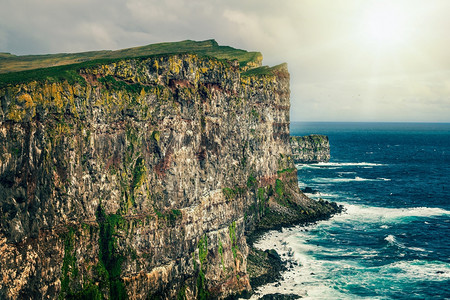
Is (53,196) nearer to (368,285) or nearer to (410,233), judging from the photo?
(368,285)

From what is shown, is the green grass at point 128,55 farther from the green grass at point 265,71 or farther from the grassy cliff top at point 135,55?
the green grass at point 265,71

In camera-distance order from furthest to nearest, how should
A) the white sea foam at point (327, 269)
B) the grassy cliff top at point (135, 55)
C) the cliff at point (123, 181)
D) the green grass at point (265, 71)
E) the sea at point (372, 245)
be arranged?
the green grass at point (265, 71), the grassy cliff top at point (135, 55), the sea at point (372, 245), the white sea foam at point (327, 269), the cliff at point (123, 181)

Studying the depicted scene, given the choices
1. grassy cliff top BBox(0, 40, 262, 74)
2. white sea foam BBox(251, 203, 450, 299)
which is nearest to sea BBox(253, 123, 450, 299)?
white sea foam BBox(251, 203, 450, 299)

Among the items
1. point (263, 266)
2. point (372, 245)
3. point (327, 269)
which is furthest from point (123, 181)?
point (372, 245)

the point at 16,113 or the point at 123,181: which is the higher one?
the point at 16,113

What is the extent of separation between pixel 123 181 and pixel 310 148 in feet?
469

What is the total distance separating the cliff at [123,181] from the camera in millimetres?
41438

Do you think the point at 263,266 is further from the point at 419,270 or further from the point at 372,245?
the point at 419,270

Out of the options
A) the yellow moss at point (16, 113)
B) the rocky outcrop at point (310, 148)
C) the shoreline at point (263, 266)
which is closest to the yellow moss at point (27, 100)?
the yellow moss at point (16, 113)

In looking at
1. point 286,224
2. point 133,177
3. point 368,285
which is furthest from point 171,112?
point 286,224

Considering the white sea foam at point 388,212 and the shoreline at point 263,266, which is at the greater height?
the white sea foam at point 388,212

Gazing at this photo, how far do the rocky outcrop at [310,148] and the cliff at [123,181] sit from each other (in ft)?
375

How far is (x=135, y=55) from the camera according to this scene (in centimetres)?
9512

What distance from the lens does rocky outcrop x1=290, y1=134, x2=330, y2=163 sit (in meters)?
182
